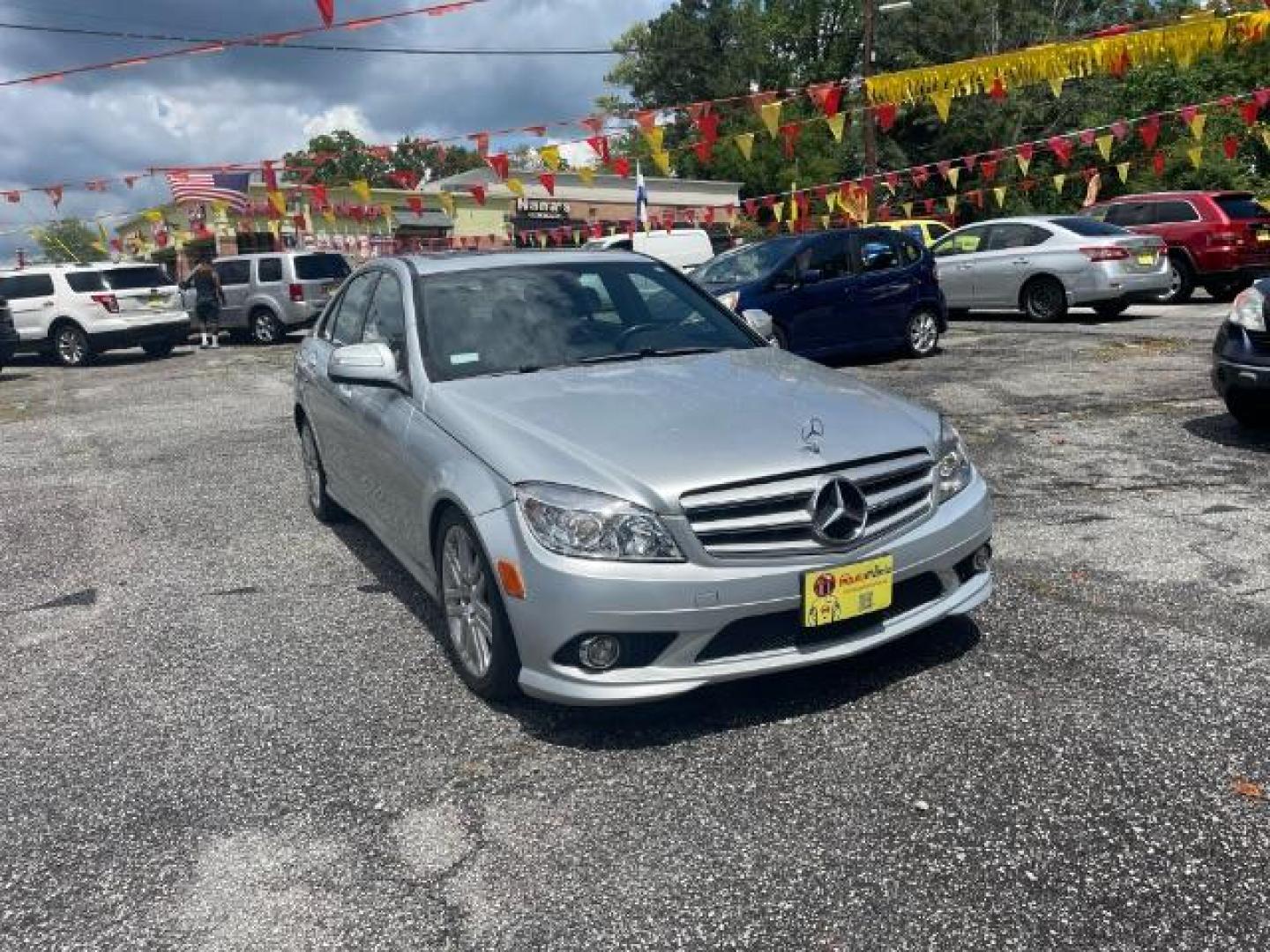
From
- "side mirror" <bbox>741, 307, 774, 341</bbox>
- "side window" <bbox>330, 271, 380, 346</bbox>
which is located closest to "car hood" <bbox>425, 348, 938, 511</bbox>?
"side mirror" <bbox>741, 307, 774, 341</bbox>

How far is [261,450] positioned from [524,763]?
6313mm

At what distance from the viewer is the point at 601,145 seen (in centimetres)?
1817

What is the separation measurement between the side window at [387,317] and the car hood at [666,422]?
595 millimetres

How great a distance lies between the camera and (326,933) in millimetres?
2473

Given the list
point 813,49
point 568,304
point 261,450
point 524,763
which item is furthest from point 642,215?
point 813,49

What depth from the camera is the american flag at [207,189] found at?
30844 millimetres

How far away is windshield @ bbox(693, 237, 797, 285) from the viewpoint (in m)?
11.4

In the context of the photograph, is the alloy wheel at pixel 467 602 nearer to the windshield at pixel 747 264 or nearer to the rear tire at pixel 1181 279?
the windshield at pixel 747 264

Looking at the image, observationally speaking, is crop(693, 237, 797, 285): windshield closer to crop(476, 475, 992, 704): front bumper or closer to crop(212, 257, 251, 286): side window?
crop(476, 475, 992, 704): front bumper

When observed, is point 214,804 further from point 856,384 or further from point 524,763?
point 856,384

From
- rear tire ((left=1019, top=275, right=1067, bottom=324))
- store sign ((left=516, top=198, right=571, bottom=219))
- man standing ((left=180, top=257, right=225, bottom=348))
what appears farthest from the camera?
store sign ((left=516, top=198, right=571, bottom=219))

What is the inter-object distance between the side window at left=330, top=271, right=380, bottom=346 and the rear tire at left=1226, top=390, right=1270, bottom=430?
17.7 feet

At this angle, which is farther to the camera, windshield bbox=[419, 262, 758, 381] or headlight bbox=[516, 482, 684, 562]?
windshield bbox=[419, 262, 758, 381]

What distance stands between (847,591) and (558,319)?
6.34ft
